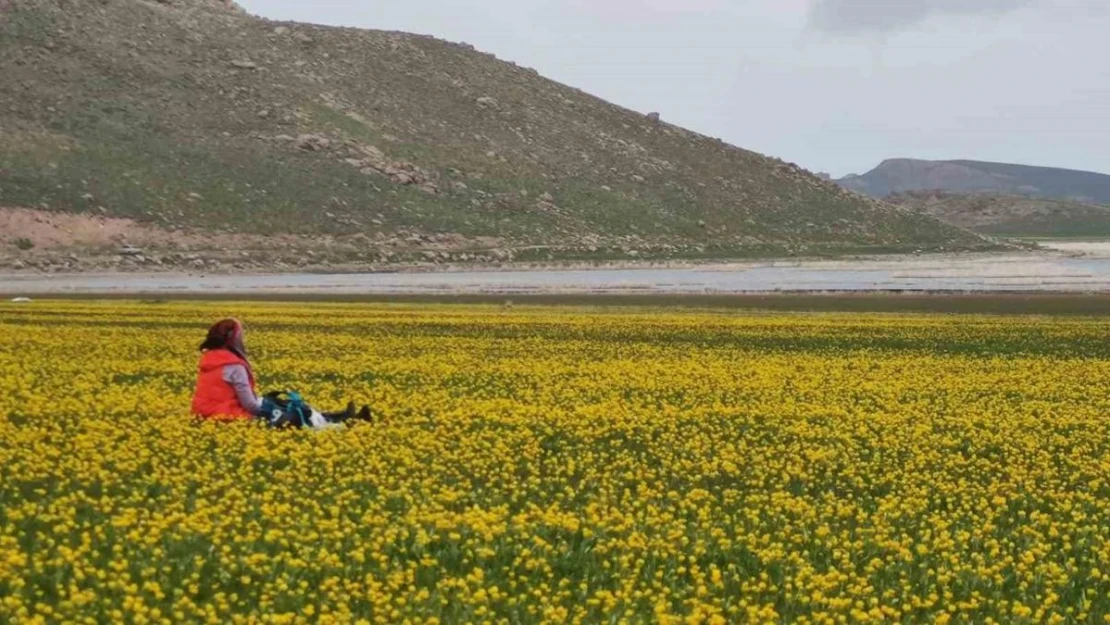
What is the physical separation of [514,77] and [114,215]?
234 ft

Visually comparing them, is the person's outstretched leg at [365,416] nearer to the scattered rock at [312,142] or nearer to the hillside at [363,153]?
the hillside at [363,153]

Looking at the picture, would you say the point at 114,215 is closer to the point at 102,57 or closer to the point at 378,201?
the point at 378,201

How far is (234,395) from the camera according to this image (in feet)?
63.7

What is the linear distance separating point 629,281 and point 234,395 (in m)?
66.8

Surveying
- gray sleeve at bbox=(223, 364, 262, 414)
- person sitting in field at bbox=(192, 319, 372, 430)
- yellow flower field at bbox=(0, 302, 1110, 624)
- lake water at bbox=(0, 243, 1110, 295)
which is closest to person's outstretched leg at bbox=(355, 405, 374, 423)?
person sitting in field at bbox=(192, 319, 372, 430)

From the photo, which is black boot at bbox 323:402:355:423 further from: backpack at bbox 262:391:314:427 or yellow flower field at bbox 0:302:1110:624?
yellow flower field at bbox 0:302:1110:624

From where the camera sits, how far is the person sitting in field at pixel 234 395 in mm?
19094

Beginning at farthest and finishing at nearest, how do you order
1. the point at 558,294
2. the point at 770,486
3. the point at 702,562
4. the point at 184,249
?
1. the point at 184,249
2. the point at 558,294
3. the point at 770,486
4. the point at 702,562

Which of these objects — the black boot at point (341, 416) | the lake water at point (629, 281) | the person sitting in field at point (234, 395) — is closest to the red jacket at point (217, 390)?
the person sitting in field at point (234, 395)

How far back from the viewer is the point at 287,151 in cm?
13238

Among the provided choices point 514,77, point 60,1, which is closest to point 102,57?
point 60,1

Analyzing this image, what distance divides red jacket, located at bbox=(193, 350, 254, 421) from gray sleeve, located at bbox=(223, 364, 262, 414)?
0.17 feet

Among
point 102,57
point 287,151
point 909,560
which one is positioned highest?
point 102,57

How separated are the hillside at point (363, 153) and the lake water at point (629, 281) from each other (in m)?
20.0
